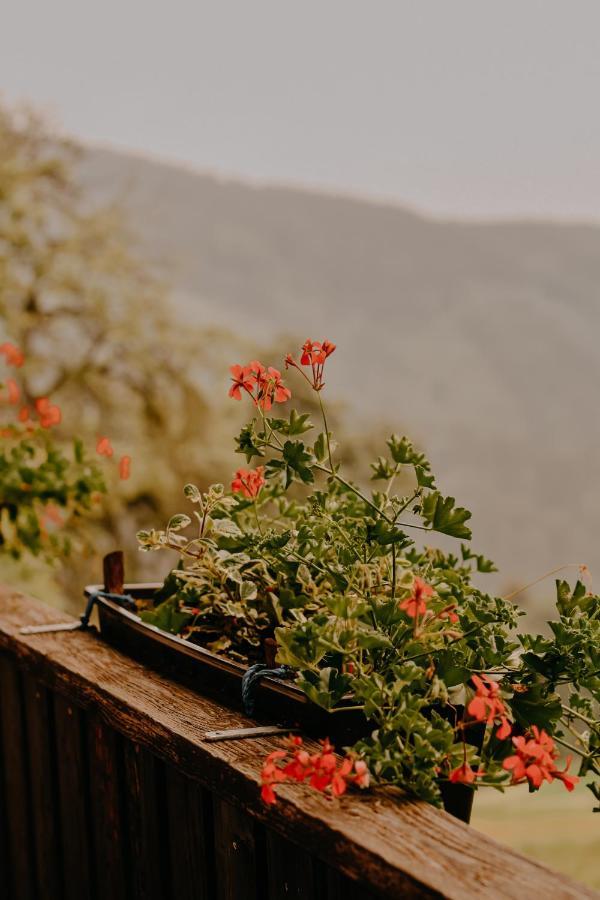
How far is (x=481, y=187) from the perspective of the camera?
3481 centimetres

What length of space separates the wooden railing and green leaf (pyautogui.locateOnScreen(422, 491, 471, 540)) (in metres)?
0.26

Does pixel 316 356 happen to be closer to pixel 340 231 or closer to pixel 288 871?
pixel 288 871

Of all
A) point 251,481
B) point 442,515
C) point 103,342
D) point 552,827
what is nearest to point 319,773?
point 442,515

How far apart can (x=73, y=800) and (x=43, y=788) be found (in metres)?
0.14

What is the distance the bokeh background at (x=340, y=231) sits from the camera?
11047mm

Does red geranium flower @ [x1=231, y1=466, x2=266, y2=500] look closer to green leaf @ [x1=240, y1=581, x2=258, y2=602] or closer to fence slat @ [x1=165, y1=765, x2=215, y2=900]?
green leaf @ [x1=240, y1=581, x2=258, y2=602]

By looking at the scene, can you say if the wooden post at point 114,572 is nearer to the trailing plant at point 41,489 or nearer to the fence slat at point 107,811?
the fence slat at point 107,811

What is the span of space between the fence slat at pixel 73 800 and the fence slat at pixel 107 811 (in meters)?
0.02

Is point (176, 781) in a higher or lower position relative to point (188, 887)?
higher

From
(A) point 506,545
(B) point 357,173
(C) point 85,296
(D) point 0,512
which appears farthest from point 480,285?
(D) point 0,512

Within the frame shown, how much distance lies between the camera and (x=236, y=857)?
3.03 ft

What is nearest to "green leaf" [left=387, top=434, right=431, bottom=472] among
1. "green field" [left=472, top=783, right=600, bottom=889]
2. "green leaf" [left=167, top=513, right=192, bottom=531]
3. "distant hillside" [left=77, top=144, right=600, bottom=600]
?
"green leaf" [left=167, top=513, right=192, bottom=531]

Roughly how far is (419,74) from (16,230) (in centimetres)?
2302

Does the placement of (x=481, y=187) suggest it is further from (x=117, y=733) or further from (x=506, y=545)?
(x=117, y=733)
